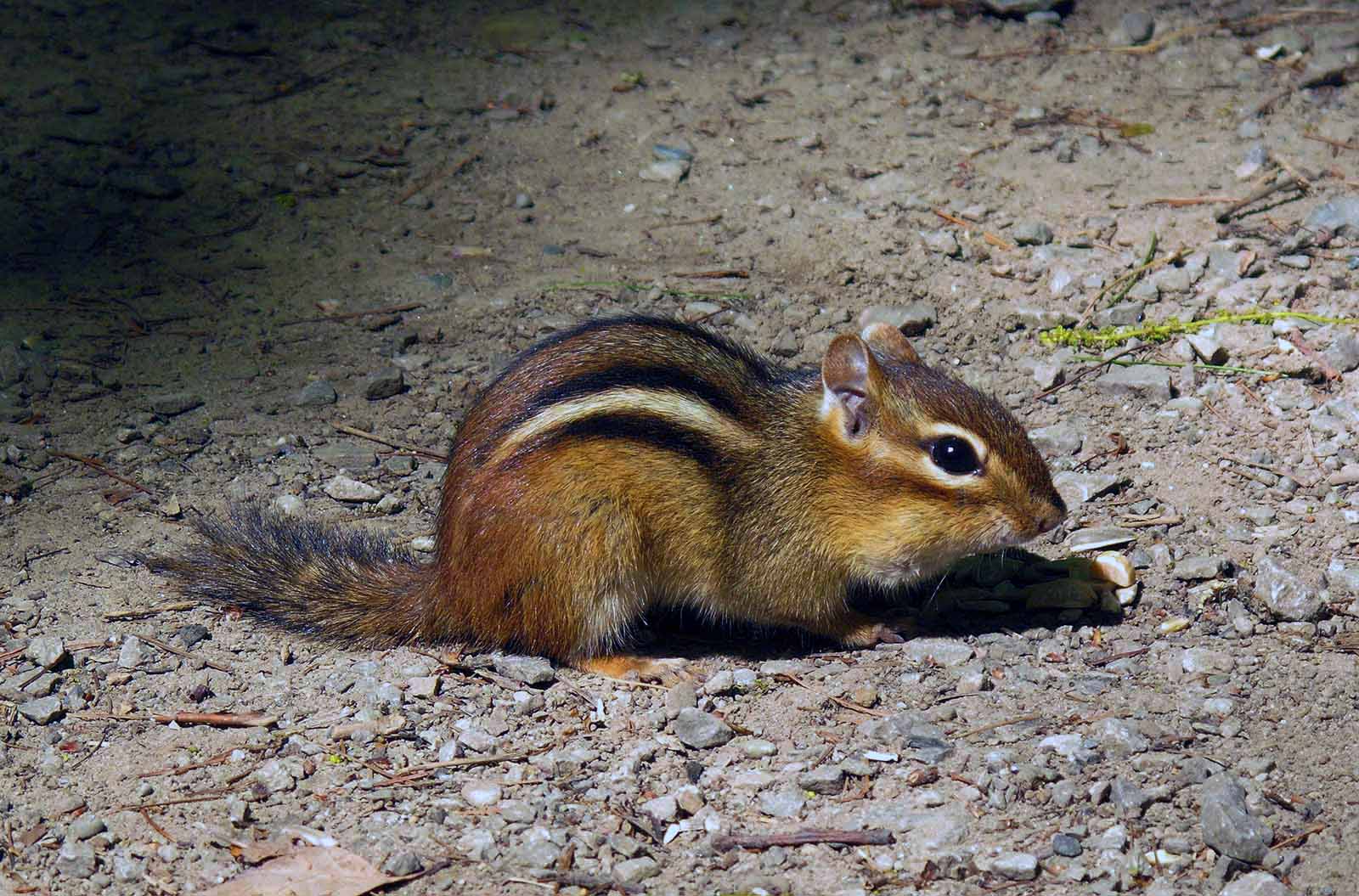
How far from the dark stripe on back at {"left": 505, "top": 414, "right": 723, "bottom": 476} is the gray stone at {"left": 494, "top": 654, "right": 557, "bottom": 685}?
60 centimetres

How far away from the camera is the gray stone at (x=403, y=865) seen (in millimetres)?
3041

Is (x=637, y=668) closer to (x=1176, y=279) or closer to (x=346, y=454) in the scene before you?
(x=346, y=454)

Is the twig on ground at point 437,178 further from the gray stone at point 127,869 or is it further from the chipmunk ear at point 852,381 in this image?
the gray stone at point 127,869

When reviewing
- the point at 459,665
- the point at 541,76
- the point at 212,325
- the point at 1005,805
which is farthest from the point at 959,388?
the point at 541,76

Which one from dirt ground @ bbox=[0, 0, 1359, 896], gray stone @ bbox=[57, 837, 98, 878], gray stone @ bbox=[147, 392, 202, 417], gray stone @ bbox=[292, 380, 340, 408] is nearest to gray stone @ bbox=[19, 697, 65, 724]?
dirt ground @ bbox=[0, 0, 1359, 896]

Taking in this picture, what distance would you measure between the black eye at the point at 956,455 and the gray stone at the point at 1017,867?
114cm

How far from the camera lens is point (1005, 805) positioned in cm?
321

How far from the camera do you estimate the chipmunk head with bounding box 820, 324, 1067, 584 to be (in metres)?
3.73

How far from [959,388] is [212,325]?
306 cm

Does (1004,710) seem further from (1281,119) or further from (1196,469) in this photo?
(1281,119)

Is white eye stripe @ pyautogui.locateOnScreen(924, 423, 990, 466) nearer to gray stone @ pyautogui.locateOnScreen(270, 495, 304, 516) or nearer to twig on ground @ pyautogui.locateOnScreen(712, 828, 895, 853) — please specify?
twig on ground @ pyautogui.locateOnScreen(712, 828, 895, 853)

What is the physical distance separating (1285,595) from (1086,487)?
0.79 m

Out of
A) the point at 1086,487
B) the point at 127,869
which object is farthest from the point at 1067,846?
the point at 127,869

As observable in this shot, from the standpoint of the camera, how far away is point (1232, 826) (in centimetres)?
297
